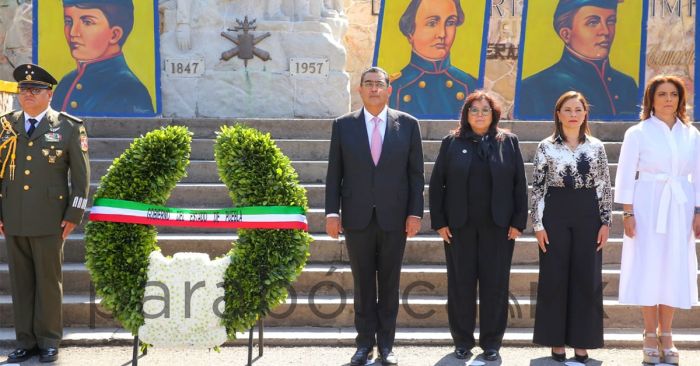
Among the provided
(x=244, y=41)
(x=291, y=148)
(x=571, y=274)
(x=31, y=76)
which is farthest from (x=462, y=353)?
(x=244, y=41)

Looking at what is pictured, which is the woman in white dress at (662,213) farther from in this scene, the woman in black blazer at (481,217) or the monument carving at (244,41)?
the monument carving at (244,41)

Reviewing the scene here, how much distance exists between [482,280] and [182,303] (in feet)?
5.90

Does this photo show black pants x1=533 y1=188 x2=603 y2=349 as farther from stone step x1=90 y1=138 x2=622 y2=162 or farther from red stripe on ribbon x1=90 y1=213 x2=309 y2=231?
stone step x1=90 y1=138 x2=622 y2=162

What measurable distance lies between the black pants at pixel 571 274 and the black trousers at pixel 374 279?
915mm

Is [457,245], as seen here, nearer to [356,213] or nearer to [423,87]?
[356,213]

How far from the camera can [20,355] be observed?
A: 4.66m

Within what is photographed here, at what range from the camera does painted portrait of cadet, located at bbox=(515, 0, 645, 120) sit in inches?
406

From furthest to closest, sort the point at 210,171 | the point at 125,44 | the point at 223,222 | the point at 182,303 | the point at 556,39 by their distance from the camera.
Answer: the point at 556,39
the point at 125,44
the point at 210,171
the point at 223,222
the point at 182,303

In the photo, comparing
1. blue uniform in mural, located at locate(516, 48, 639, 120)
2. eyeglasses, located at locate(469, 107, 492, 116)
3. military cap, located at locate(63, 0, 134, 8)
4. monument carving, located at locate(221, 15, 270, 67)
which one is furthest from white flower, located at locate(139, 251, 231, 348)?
blue uniform in mural, located at locate(516, 48, 639, 120)

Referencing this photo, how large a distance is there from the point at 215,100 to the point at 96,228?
171 inches

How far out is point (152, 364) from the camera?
15.3 feet

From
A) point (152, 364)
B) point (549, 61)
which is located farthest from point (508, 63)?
point (152, 364)

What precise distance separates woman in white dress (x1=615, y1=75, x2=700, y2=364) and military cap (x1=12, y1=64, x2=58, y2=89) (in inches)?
142

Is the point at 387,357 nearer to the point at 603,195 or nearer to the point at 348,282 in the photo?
the point at 348,282
